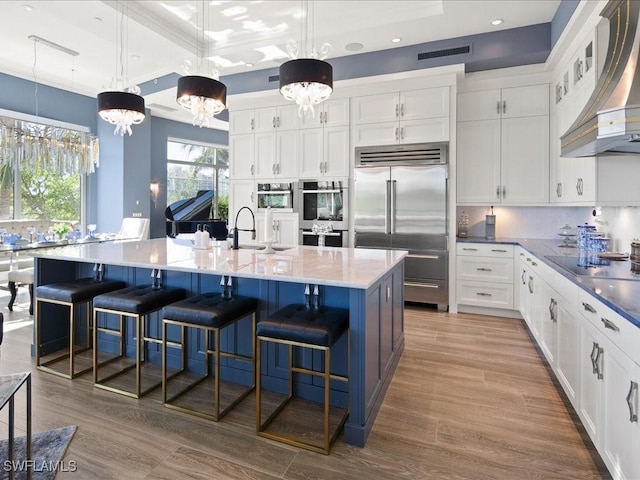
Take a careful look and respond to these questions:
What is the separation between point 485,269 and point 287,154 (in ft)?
10.6

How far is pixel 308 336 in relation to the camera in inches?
77.9

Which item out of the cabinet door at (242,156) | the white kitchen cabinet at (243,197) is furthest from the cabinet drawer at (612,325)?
the cabinet door at (242,156)

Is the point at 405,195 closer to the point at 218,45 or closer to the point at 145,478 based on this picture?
the point at 218,45

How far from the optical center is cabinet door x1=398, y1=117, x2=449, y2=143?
15.5ft

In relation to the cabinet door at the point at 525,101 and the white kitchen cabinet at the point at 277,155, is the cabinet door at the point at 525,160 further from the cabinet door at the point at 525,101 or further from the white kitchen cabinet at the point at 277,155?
the white kitchen cabinet at the point at 277,155

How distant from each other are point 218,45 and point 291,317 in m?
4.55

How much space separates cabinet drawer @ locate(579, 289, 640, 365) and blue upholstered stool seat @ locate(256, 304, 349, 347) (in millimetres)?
1281

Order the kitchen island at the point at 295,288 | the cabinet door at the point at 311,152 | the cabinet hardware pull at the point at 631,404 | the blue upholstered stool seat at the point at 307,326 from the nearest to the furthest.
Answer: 1. the cabinet hardware pull at the point at 631,404
2. the blue upholstered stool seat at the point at 307,326
3. the kitchen island at the point at 295,288
4. the cabinet door at the point at 311,152

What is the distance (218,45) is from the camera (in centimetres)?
517

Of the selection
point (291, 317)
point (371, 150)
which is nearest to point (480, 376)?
point (291, 317)

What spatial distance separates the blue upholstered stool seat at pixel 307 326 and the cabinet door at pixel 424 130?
131 inches

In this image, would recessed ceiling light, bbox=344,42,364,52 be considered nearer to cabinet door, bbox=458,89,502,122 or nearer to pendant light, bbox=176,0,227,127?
cabinet door, bbox=458,89,502,122

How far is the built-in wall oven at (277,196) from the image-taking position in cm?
565
